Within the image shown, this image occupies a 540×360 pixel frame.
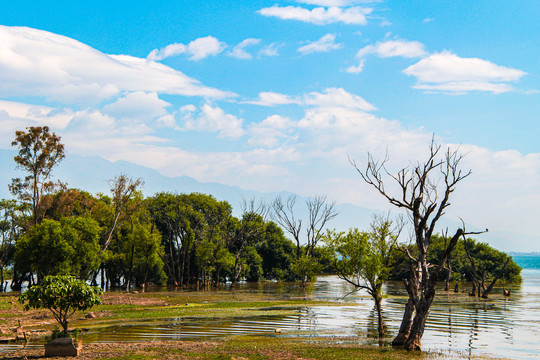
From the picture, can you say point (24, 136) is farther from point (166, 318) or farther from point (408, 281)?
point (408, 281)

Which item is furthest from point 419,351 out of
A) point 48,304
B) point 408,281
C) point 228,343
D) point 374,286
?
point 48,304

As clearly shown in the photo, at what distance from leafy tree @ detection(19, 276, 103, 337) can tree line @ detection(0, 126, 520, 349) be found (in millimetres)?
19662

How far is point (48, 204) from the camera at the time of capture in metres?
89.6

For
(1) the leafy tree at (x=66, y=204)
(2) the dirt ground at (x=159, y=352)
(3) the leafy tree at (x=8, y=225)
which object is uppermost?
(1) the leafy tree at (x=66, y=204)

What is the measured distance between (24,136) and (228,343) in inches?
2432

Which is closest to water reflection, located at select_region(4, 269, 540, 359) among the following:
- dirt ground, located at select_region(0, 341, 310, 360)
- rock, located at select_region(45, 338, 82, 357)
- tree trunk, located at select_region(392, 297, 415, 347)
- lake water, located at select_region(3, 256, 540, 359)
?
lake water, located at select_region(3, 256, 540, 359)

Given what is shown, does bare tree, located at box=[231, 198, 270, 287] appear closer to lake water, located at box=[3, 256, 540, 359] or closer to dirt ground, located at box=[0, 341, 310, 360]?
lake water, located at box=[3, 256, 540, 359]

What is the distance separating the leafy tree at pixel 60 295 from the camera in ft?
95.9

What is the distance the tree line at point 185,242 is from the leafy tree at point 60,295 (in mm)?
19662

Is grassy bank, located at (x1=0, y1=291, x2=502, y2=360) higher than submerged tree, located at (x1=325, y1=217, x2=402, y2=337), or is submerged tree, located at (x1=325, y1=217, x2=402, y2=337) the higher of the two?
submerged tree, located at (x1=325, y1=217, x2=402, y2=337)

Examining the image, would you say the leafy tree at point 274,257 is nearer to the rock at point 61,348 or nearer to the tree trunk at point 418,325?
the tree trunk at point 418,325

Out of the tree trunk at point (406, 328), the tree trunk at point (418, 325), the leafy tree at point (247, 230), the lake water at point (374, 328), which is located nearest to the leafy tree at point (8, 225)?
the leafy tree at point (247, 230)

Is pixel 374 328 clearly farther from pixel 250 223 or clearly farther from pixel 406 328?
pixel 250 223

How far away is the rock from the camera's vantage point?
93.7 ft
